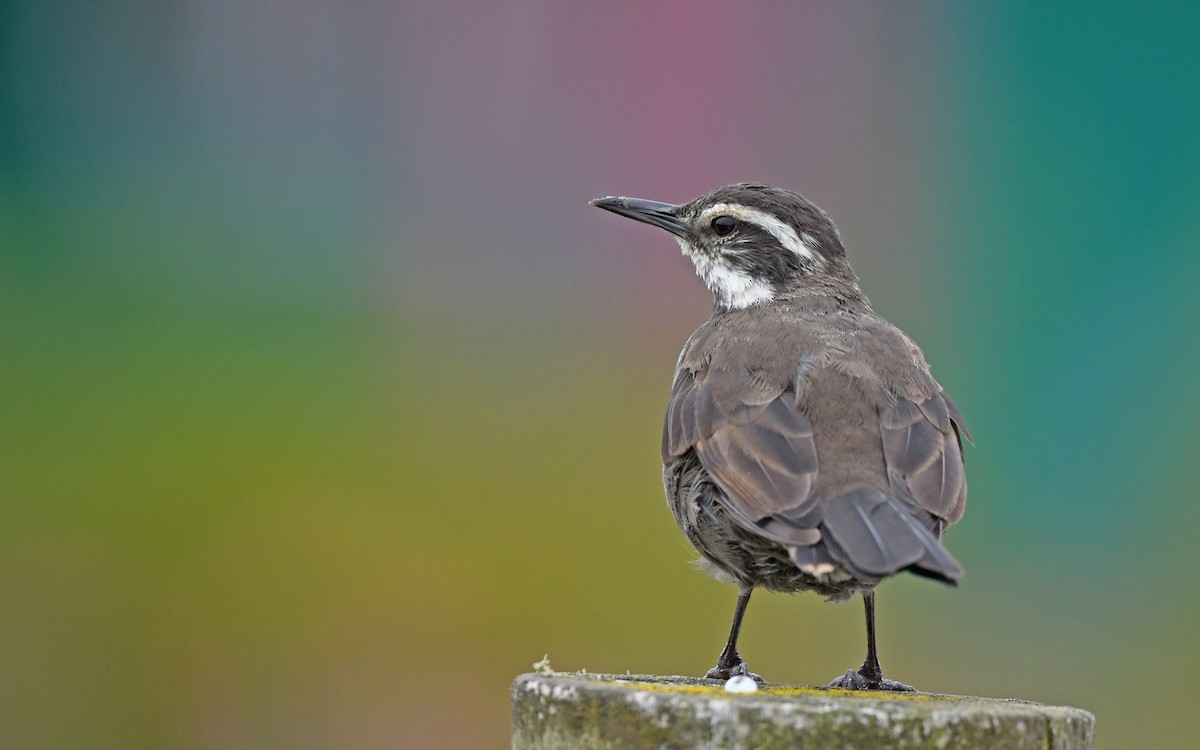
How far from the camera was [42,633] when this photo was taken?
10055mm

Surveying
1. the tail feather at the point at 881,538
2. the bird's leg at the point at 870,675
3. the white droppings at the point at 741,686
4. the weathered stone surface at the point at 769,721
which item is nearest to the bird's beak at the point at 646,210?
the bird's leg at the point at 870,675

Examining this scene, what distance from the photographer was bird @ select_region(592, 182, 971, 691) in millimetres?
4746

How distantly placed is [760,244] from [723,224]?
0.94 ft

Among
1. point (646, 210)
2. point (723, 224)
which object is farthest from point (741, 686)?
point (646, 210)

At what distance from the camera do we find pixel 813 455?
204 inches

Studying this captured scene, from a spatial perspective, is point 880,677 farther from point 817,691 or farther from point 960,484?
point 817,691

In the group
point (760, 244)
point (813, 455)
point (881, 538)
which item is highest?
point (760, 244)

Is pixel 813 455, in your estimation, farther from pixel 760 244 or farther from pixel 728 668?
pixel 760 244

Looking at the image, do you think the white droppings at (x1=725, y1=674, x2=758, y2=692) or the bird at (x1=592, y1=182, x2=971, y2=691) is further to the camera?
the bird at (x1=592, y1=182, x2=971, y2=691)

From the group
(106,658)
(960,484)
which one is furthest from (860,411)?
(106,658)

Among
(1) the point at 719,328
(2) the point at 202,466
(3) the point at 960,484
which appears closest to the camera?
(3) the point at 960,484

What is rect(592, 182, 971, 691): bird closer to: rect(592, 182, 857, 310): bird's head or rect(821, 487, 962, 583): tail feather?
rect(821, 487, 962, 583): tail feather

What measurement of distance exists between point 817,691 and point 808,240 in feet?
11.0

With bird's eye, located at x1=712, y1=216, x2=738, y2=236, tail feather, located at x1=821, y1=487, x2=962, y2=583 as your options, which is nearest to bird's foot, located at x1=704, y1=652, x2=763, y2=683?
tail feather, located at x1=821, y1=487, x2=962, y2=583
